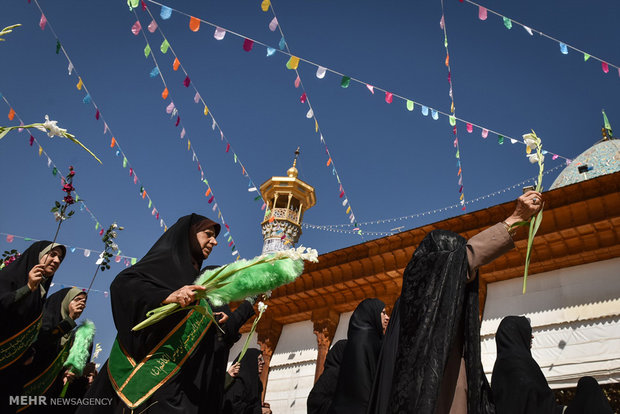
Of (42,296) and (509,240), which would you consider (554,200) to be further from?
(42,296)

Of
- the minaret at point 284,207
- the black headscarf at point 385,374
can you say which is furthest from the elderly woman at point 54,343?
the minaret at point 284,207

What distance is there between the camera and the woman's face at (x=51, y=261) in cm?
426

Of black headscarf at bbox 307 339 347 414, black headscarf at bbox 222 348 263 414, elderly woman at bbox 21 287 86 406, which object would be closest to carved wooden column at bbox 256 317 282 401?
black headscarf at bbox 222 348 263 414

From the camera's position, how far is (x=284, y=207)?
2433 centimetres

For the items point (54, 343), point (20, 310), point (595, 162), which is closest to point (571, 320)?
point (54, 343)

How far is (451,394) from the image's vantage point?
2.32 metres

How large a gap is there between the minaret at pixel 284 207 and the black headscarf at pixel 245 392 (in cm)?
1716

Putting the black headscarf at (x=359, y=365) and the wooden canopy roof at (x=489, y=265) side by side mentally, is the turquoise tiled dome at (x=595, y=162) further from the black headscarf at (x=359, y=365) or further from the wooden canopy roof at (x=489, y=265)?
the black headscarf at (x=359, y=365)

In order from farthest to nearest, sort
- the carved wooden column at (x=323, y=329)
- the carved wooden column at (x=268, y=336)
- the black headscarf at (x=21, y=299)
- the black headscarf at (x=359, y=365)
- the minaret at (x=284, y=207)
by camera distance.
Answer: the minaret at (x=284, y=207) → the carved wooden column at (x=268, y=336) → the carved wooden column at (x=323, y=329) → the black headscarf at (x=21, y=299) → the black headscarf at (x=359, y=365)

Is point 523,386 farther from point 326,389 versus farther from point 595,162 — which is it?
point 595,162

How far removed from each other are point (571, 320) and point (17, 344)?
245 inches

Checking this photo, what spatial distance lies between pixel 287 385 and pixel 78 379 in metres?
4.52

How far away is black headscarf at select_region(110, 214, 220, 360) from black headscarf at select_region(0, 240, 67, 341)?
50.7 inches

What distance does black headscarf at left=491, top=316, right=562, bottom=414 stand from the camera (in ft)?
11.1
